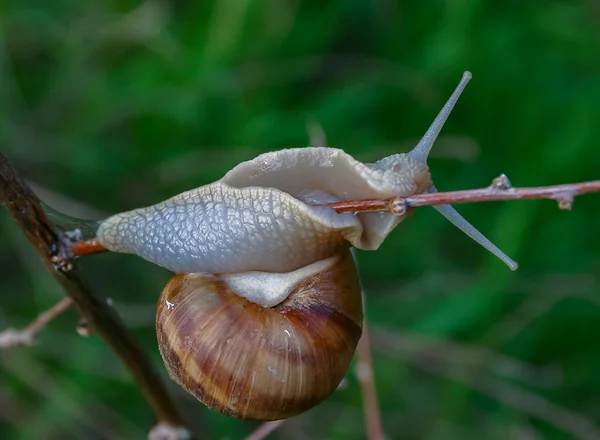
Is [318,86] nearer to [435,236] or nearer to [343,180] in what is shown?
[435,236]

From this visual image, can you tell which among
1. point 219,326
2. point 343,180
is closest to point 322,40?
point 343,180

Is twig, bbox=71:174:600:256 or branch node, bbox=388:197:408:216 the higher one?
twig, bbox=71:174:600:256

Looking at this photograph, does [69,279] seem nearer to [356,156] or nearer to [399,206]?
[399,206]

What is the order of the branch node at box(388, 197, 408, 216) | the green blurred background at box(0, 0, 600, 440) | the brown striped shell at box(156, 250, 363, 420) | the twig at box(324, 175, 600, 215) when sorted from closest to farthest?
the twig at box(324, 175, 600, 215) < the branch node at box(388, 197, 408, 216) < the brown striped shell at box(156, 250, 363, 420) < the green blurred background at box(0, 0, 600, 440)

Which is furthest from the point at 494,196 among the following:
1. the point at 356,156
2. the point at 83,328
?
the point at 356,156

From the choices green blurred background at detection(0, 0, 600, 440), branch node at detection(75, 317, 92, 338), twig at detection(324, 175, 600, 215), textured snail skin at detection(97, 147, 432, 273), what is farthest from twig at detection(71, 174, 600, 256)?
green blurred background at detection(0, 0, 600, 440)

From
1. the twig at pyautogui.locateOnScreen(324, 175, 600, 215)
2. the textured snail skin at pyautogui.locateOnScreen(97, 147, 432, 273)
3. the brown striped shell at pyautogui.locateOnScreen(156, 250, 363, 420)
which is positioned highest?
the twig at pyautogui.locateOnScreen(324, 175, 600, 215)

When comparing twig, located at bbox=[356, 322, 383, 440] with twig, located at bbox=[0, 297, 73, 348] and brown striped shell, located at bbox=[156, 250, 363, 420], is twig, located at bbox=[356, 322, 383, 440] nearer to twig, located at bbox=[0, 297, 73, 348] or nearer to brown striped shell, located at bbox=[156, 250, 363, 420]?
brown striped shell, located at bbox=[156, 250, 363, 420]

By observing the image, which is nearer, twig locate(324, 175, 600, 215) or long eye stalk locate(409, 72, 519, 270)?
twig locate(324, 175, 600, 215)
